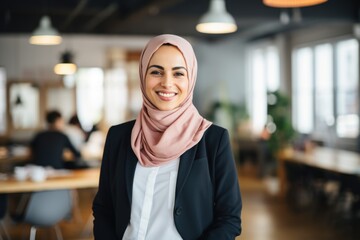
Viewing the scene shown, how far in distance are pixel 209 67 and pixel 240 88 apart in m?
1.11

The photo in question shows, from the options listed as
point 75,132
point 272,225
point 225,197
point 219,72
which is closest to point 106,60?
point 219,72

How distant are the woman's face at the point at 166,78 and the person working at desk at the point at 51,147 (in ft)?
17.7

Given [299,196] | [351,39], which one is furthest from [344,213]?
[351,39]

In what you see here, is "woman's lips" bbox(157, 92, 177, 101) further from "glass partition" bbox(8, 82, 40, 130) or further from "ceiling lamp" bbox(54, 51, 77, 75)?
"glass partition" bbox(8, 82, 40, 130)

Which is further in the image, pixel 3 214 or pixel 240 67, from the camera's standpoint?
pixel 240 67

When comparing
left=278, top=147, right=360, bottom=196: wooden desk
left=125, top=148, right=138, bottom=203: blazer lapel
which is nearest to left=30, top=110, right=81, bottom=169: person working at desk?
left=278, top=147, right=360, bottom=196: wooden desk

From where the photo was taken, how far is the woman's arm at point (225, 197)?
1.89m

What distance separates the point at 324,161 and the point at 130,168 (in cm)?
647

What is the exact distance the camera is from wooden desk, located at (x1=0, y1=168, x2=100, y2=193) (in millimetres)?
5277

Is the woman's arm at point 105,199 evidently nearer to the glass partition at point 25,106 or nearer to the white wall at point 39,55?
→ the glass partition at point 25,106

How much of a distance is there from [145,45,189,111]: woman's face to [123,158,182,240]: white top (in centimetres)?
22

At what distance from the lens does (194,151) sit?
1.91 m

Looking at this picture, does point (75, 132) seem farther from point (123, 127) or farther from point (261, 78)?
point (123, 127)

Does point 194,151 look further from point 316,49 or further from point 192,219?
point 316,49
